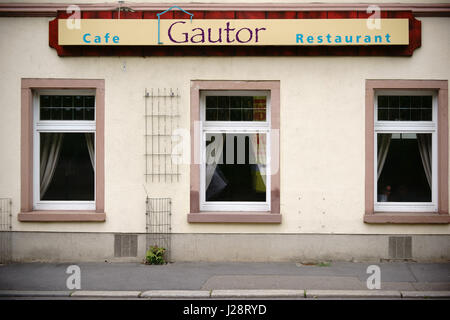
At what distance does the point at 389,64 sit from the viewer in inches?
343

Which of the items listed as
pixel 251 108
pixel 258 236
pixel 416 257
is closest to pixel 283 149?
pixel 251 108

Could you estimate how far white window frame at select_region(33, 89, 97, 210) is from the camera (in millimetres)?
9055

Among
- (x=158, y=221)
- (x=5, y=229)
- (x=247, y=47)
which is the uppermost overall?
(x=247, y=47)

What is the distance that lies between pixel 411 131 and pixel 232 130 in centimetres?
332

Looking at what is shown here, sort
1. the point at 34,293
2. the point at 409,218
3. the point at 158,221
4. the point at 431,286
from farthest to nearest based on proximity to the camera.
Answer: the point at 158,221 → the point at 409,218 → the point at 431,286 → the point at 34,293

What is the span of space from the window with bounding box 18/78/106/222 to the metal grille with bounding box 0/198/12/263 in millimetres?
264

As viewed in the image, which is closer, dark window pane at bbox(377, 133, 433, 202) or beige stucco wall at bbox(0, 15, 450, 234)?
beige stucco wall at bbox(0, 15, 450, 234)

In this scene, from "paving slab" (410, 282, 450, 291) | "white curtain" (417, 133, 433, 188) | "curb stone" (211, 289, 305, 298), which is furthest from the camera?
"white curtain" (417, 133, 433, 188)

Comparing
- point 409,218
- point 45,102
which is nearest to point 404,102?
point 409,218

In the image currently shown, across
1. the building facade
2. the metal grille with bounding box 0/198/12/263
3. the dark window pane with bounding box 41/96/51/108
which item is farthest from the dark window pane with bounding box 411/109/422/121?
the metal grille with bounding box 0/198/12/263

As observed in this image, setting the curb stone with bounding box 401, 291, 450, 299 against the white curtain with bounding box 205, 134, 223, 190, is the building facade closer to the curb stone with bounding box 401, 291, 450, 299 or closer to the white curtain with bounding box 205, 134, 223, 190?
the white curtain with bounding box 205, 134, 223, 190

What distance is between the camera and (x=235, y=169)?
9172 mm

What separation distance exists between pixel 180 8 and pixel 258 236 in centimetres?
429

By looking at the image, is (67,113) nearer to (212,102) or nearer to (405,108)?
(212,102)
